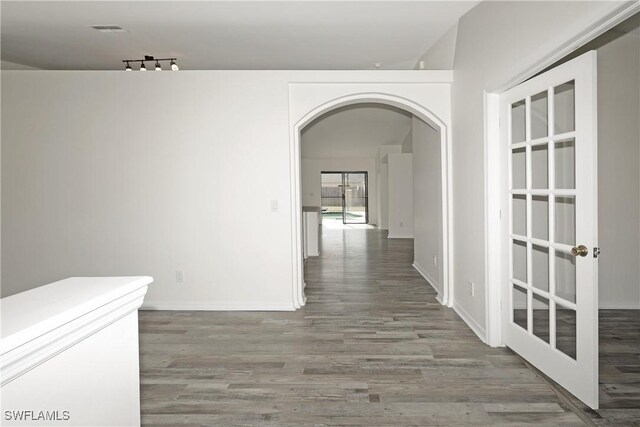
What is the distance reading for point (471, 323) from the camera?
412 centimetres

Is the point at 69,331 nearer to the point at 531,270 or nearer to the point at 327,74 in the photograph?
the point at 531,270

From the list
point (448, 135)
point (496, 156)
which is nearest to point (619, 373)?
point (496, 156)

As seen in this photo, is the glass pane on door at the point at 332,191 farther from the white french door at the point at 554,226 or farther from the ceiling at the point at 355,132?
the white french door at the point at 554,226

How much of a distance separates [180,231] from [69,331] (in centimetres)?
396

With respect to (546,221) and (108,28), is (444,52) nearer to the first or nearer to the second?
(546,221)

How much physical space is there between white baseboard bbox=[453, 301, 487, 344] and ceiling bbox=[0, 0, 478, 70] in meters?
2.87

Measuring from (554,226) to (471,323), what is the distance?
1547 mm

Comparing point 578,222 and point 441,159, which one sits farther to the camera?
point 441,159

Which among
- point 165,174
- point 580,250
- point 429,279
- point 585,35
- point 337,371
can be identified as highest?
point 585,35

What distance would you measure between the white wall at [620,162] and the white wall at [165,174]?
1.54 m

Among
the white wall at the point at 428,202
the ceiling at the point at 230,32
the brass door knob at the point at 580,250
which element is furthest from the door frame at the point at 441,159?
the brass door knob at the point at 580,250

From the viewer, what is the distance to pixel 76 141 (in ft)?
15.9

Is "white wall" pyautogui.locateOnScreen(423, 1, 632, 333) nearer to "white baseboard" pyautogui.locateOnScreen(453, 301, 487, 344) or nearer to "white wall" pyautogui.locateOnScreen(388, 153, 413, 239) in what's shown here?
"white baseboard" pyautogui.locateOnScreen(453, 301, 487, 344)

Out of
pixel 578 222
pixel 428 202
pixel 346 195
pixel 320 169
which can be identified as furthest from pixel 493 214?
pixel 346 195
